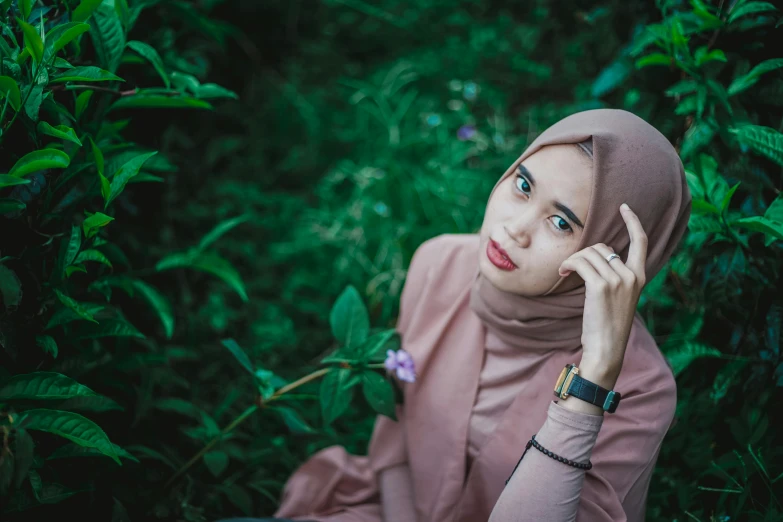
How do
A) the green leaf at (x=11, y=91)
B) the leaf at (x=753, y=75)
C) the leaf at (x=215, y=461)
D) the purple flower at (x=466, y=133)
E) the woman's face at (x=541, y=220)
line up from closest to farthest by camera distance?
the green leaf at (x=11, y=91) < the woman's face at (x=541, y=220) < the leaf at (x=753, y=75) < the leaf at (x=215, y=461) < the purple flower at (x=466, y=133)

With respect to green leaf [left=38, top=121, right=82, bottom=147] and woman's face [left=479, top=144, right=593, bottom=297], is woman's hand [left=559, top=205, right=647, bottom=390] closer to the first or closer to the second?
woman's face [left=479, top=144, right=593, bottom=297]

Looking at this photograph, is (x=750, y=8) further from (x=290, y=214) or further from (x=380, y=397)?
(x=290, y=214)

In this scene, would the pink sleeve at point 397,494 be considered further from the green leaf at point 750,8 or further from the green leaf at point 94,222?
the green leaf at point 750,8

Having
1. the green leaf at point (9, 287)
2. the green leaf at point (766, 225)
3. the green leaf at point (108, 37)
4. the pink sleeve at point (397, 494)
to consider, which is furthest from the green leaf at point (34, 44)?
the green leaf at point (766, 225)

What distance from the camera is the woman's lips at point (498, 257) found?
1.29 metres

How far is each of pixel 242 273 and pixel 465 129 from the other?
109 cm

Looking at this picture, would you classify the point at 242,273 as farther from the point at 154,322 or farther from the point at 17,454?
the point at 17,454

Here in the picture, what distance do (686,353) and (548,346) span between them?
455mm

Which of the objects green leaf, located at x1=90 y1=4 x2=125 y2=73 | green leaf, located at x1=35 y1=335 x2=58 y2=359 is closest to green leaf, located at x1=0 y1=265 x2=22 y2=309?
green leaf, located at x1=35 y1=335 x2=58 y2=359

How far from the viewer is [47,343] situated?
128cm

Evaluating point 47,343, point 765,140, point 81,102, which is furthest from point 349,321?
point 765,140

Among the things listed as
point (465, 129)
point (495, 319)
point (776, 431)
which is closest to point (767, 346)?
point (776, 431)

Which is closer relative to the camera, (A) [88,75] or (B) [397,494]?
(A) [88,75]

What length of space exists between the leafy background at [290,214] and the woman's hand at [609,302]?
0.34 meters
